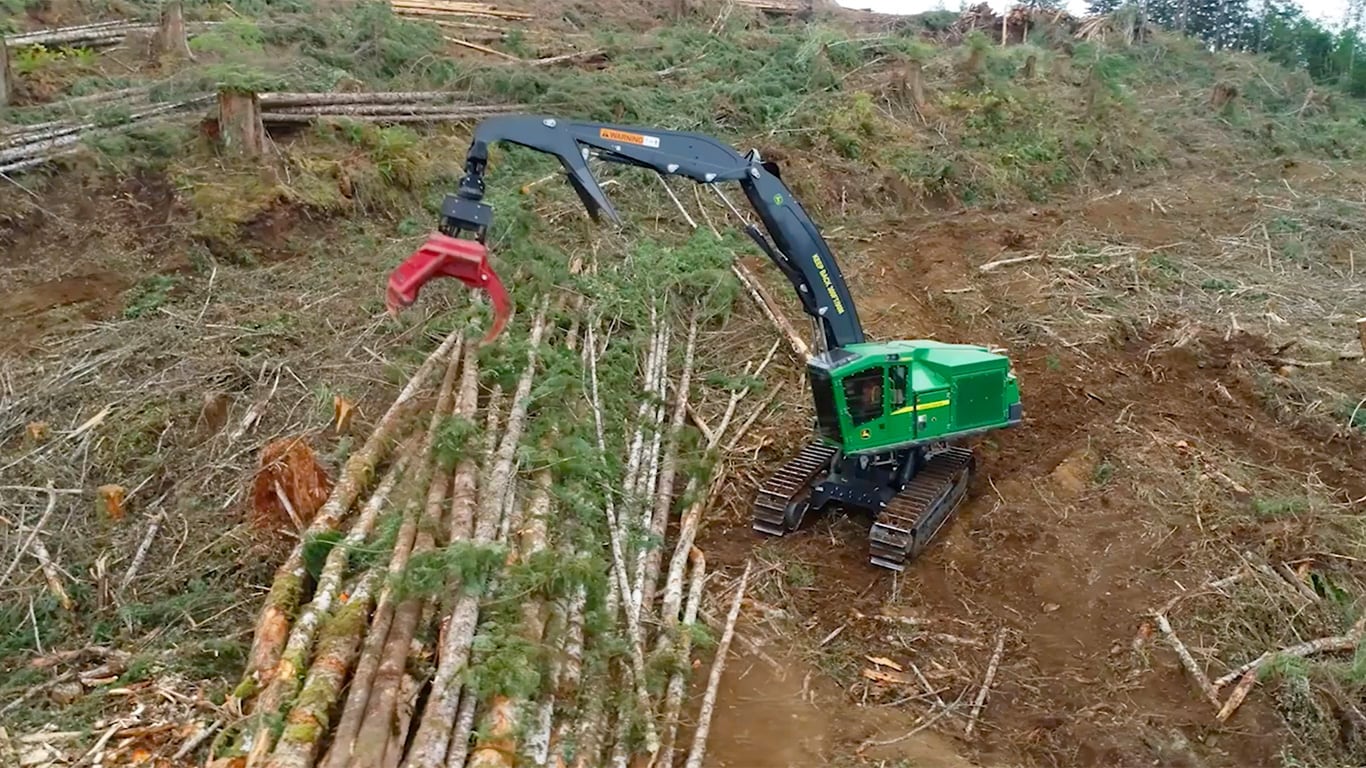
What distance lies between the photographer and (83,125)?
36.4ft

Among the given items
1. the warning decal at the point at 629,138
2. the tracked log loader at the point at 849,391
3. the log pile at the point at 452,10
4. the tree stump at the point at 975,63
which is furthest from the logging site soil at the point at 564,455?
the tree stump at the point at 975,63

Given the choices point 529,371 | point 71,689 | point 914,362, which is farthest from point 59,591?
point 914,362

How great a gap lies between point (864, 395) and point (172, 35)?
11338mm

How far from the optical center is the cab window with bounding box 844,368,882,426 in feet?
24.5

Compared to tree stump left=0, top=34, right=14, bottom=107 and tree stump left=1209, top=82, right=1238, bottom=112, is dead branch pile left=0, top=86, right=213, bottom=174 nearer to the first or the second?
tree stump left=0, top=34, right=14, bottom=107

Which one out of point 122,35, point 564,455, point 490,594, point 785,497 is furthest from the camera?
point 122,35

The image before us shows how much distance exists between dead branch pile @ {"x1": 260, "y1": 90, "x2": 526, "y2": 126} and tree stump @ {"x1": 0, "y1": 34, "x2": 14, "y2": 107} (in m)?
2.67

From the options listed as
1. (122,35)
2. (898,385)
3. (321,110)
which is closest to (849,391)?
(898,385)

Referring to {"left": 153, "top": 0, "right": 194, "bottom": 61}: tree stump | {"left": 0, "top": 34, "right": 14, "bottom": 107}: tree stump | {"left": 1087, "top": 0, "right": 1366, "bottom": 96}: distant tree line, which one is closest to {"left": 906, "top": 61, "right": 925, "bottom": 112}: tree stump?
{"left": 153, "top": 0, "right": 194, "bottom": 61}: tree stump

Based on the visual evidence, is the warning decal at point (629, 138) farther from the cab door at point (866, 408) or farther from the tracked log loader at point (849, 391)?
the cab door at point (866, 408)

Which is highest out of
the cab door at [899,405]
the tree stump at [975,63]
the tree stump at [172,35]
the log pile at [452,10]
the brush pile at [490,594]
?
the log pile at [452,10]

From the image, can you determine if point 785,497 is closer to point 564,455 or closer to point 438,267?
point 564,455

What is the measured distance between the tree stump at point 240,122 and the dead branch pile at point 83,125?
3.01 ft

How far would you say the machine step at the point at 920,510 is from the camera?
7.32m
